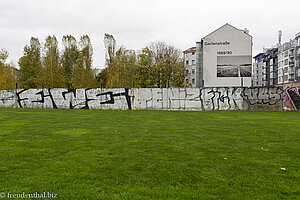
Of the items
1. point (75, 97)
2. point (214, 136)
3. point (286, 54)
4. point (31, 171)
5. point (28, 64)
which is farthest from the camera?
point (286, 54)

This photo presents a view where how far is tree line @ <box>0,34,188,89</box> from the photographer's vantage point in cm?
3694

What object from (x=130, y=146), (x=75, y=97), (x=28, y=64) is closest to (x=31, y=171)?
(x=130, y=146)

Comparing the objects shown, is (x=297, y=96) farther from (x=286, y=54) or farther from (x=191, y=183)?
(x=286, y=54)

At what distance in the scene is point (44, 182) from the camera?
12.2 ft

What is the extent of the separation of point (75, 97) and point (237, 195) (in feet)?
74.5

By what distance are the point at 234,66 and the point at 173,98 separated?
62.7 ft

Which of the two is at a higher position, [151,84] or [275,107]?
[151,84]

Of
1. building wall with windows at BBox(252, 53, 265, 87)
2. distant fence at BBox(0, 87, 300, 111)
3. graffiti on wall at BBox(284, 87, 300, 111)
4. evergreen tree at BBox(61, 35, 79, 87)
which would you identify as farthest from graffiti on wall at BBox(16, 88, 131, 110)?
building wall with windows at BBox(252, 53, 265, 87)

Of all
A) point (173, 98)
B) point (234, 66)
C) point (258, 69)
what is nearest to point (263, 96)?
point (173, 98)

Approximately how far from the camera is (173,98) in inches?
885

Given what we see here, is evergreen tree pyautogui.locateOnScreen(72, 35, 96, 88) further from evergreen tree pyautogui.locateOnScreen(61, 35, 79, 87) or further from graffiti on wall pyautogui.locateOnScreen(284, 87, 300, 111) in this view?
graffiti on wall pyautogui.locateOnScreen(284, 87, 300, 111)

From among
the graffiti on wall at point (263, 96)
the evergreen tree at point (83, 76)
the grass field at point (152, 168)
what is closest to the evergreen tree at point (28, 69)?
the evergreen tree at point (83, 76)

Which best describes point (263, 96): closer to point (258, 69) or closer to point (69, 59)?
point (69, 59)

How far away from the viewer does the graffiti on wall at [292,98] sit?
20938 millimetres
